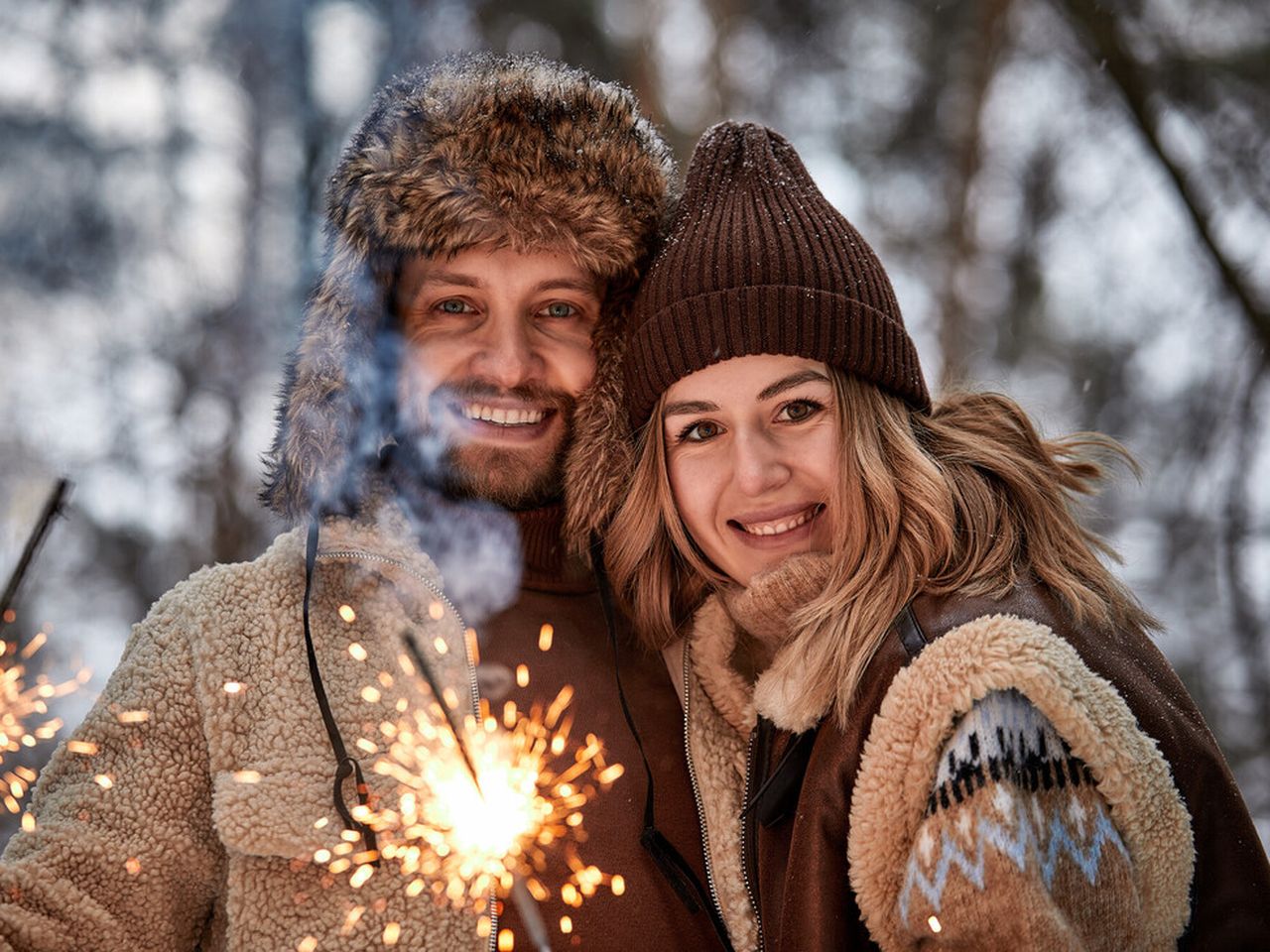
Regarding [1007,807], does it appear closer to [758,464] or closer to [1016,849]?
[1016,849]

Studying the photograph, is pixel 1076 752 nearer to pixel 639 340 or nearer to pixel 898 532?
pixel 898 532

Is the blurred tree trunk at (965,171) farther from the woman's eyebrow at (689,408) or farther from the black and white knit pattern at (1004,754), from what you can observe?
the black and white knit pattern at (1004,754)

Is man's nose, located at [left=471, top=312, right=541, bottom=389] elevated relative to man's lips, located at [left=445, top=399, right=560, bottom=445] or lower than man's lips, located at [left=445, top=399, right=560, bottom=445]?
elevated

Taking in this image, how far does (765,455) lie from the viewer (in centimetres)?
238

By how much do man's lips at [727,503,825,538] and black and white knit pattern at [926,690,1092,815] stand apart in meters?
0.69

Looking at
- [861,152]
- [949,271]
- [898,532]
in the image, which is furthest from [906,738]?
[861,152]

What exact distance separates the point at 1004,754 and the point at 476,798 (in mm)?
1094

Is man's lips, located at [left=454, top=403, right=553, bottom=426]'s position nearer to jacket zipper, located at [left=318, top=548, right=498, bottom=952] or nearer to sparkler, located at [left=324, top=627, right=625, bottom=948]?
jacket zipper, located at [left=318, top=548, right=498, bottom=952]

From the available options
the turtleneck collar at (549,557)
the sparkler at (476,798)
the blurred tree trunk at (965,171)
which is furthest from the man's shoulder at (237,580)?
the blurred tree trunk at (965,171)

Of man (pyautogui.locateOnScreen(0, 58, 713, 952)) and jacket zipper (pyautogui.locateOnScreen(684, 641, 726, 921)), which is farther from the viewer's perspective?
jacket zipper (pyautogui.locateOnScreen(684, 641, 726, 921))

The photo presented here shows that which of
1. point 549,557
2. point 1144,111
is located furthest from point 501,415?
point 1144,111

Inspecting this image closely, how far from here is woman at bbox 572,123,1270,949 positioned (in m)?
1.78

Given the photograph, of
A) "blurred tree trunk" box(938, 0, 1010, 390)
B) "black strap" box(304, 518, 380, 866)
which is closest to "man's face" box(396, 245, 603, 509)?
"black strap" box(304, 518, 380, 866)

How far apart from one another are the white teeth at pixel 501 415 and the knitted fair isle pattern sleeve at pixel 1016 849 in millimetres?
1340
